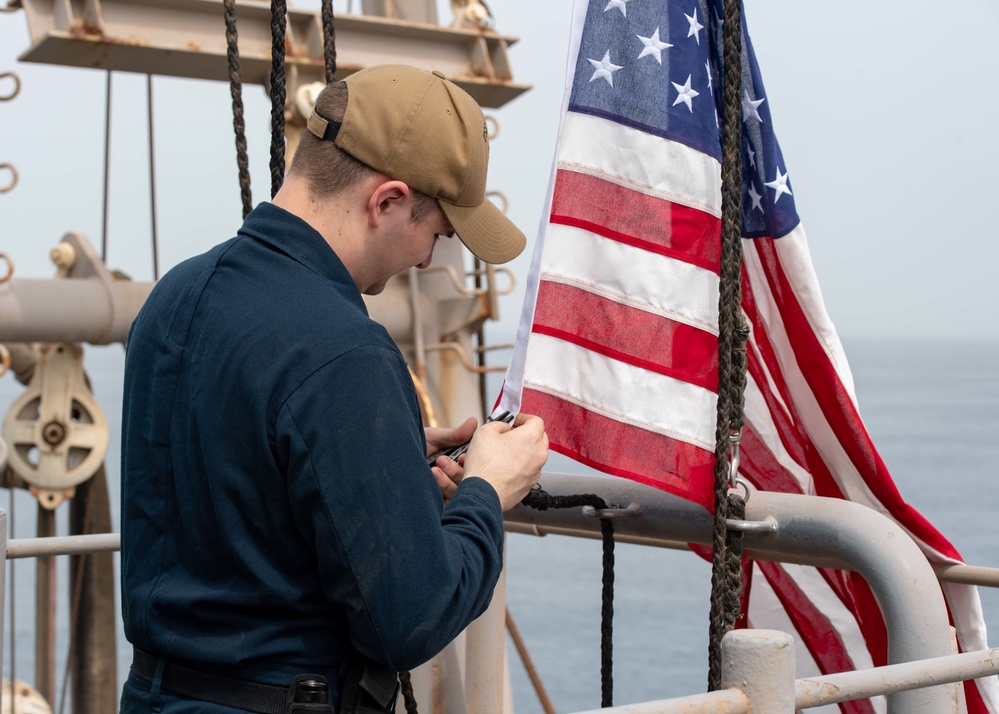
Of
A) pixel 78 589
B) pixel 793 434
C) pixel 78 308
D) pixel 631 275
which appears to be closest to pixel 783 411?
pixel 793 434

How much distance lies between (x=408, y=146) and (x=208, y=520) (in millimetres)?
400

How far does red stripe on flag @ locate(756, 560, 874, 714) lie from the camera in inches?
83.4

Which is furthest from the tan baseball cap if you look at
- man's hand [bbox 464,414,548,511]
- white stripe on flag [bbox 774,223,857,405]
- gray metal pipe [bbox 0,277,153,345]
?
gray metal pipe [bbox 0,277,153,345]

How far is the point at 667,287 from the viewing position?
77.3 inches

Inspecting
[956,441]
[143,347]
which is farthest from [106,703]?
[956,441]

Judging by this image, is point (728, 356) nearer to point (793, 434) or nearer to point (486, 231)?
point (486, 231)

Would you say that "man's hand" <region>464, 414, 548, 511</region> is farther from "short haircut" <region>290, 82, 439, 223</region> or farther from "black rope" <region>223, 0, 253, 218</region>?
"black rope" <region>223, 0, 253, 218</region>

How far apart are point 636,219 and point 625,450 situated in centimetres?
38

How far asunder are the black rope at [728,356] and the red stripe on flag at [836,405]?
405 millimetres

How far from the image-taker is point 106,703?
7.20 metres

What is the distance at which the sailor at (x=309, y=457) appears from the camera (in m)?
1.06

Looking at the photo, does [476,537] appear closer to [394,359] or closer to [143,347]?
[394,359]

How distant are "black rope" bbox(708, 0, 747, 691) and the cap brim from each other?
317 millimetres

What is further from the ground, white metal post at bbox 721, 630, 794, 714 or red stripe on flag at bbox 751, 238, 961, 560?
red stripe on flag at bbox 751, 238, 961, 560
